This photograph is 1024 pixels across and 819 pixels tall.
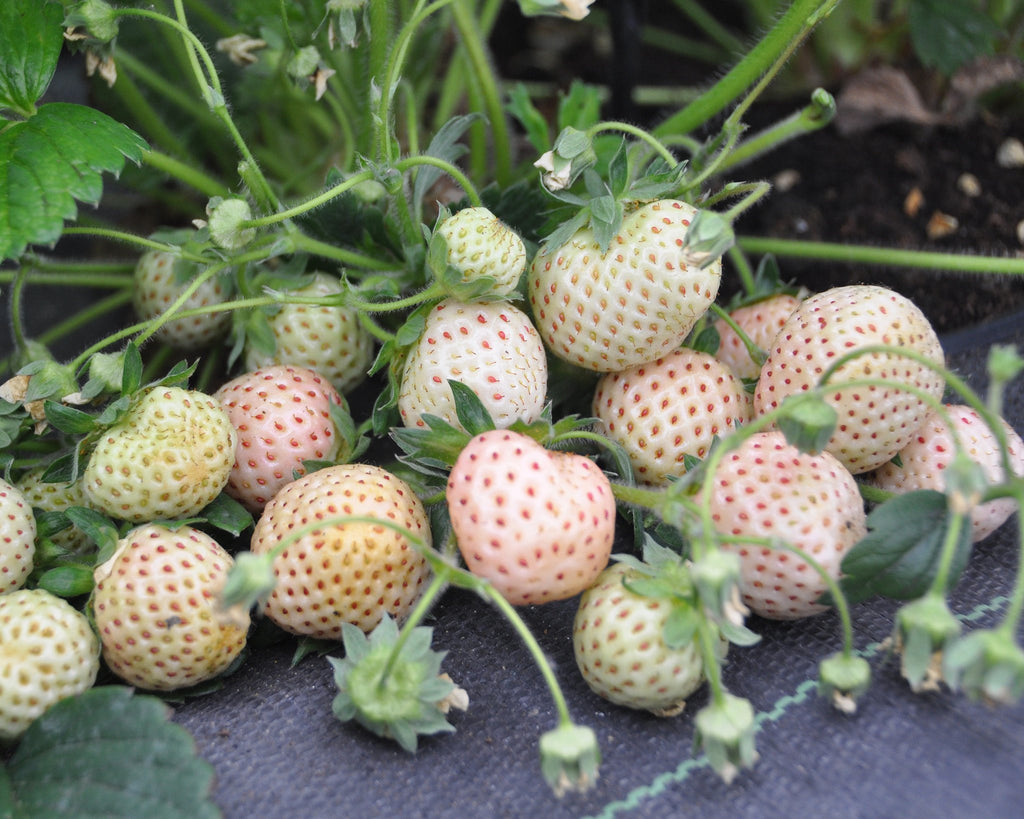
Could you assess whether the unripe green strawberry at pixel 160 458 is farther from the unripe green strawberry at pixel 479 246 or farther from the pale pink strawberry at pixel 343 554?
the unripe green strawberry at pixel 479 246

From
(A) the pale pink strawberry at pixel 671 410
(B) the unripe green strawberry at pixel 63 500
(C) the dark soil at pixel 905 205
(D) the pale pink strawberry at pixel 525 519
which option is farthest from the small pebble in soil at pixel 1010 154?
(B) the unripe green strawberry at pixel 63 500

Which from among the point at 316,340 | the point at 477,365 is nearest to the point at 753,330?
the point at 477,365

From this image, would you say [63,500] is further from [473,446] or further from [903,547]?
[903,547]

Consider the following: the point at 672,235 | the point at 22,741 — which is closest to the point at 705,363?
the point at 672,235

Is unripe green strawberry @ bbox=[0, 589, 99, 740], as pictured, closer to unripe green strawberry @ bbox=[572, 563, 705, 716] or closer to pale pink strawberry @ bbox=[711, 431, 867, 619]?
unripe green strawberry @ bbox=[572, 563, 705, 716]

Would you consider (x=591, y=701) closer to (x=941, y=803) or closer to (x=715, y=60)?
(x=941, y=803)

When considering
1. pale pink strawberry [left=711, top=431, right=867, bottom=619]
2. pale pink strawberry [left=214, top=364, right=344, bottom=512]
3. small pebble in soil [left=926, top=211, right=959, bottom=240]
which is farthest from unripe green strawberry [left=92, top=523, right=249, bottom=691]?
small pebble in soil [left=926, top=211, right=959, bottom=240]
